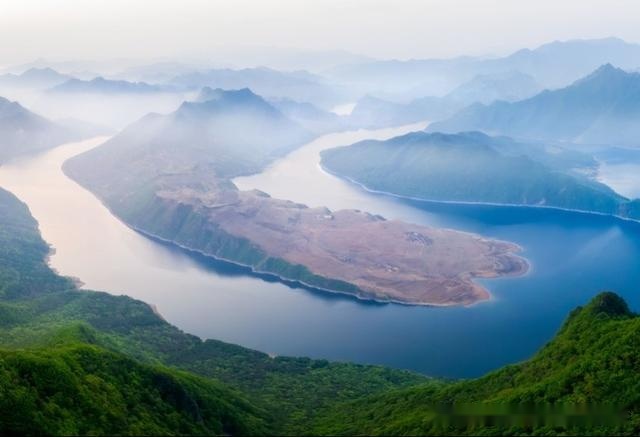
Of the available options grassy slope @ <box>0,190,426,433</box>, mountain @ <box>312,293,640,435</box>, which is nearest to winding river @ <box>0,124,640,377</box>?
grassy slope @ <box>0,190,426,433</box>

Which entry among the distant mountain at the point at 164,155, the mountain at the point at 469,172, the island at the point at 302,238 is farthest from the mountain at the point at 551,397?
the distant mountain at the point at 164,155

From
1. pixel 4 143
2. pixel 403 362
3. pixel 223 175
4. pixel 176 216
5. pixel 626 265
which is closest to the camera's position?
pixel 403 362

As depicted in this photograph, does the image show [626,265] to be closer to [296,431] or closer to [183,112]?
[296,431]

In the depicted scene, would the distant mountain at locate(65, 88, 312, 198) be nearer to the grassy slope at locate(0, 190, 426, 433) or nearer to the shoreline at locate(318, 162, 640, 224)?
the shoreline at locate(318, 162, 640, 224)

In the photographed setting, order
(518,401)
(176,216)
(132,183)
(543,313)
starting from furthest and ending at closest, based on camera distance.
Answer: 1. (132,183)
2. (176,216)
3. (543,313)
4. (518,401)

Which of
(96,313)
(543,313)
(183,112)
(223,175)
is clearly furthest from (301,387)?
(183,112)

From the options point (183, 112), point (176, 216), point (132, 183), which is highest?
point (183, 112)
